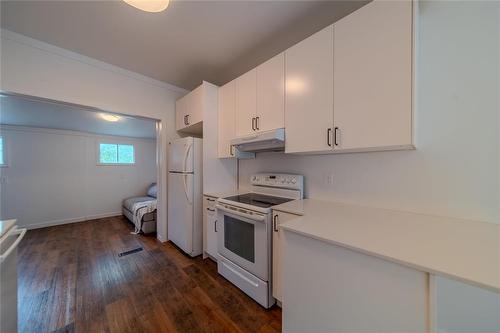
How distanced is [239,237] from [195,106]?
1841mm

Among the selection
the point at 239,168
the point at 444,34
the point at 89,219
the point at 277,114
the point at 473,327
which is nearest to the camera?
the point at 473,327

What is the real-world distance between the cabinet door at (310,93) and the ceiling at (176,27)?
0.32 metres

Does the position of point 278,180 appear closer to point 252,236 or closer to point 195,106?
point 252,236

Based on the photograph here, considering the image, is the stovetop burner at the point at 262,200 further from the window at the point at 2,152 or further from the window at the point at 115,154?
the window at the point at 2,152

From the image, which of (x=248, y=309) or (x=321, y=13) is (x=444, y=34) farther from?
(x=248, y=309)

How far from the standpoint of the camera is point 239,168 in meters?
2.70

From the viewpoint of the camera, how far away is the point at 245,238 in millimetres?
1736

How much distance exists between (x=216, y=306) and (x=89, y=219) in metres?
4.74

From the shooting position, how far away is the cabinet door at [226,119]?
7.41 feet

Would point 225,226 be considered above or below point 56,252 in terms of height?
above

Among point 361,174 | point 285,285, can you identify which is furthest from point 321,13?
point 285,285

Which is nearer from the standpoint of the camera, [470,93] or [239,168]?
[470,93]

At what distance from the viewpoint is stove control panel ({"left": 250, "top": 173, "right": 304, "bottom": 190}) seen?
1.90 meters

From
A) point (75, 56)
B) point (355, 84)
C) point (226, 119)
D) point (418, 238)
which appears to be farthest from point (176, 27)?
point (418, 238)
